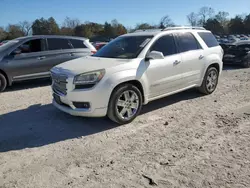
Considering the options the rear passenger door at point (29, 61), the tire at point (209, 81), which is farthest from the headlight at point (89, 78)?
the rear passenger door at point (29, 61)

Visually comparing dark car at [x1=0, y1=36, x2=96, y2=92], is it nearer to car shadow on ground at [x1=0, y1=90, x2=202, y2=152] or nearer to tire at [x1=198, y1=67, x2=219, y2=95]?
car shadow on ground at [x1=0, y1=90, x2=202, y2=152]

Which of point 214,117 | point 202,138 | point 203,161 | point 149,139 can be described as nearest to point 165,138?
point 149,139

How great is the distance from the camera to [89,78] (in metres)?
4.41

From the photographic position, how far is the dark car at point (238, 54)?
11.4 meters

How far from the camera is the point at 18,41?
8031 millimetres

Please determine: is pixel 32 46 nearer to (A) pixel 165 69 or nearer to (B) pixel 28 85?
(B) pixel 28 85

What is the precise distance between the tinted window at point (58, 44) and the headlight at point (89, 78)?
4676 mm

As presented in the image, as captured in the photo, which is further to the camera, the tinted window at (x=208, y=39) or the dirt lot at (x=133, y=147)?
Result: the tinted window at (x=208, y=39)

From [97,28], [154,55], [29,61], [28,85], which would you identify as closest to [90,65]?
[154,55]

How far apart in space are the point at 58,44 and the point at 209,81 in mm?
5249

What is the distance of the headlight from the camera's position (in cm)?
440

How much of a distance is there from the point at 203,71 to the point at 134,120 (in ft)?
8.17

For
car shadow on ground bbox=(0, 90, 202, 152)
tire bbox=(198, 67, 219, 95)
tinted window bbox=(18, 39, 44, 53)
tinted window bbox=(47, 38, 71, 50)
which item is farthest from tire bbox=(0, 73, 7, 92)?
tire bbox=(198, 67, 219, 95)

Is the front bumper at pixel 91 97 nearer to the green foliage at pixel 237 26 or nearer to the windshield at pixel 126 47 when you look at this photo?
the windshield at pixel 126 47
